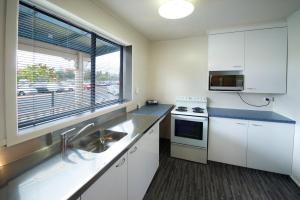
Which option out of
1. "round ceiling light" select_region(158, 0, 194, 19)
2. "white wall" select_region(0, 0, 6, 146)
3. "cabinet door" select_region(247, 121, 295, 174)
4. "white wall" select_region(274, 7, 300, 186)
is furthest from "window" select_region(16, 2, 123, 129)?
"white wall" select_region(274, 7, 300, 186)

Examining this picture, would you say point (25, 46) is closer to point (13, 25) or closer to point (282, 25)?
point (13, 25)

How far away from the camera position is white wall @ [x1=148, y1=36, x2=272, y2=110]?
3176 millimetres

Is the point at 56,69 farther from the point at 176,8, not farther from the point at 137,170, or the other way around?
the point at 176,8

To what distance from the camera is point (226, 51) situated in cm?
280

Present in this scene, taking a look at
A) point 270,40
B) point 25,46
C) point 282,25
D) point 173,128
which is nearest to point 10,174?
point 25,46

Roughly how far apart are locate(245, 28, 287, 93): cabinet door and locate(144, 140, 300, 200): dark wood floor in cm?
136

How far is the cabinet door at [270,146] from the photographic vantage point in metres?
2.29

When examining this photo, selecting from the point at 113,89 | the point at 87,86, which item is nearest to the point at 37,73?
the point at 87,86

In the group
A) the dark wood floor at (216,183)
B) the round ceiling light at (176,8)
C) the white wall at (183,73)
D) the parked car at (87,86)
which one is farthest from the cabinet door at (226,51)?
the parked car at (87,86)

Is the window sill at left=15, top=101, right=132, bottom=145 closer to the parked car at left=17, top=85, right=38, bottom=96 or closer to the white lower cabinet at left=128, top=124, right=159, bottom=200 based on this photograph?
the parked car at left=17, top=85, right=38, bottom=96

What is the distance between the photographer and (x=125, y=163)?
1344 millimetres

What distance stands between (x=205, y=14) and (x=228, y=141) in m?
1.98

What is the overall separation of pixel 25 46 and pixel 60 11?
45cm

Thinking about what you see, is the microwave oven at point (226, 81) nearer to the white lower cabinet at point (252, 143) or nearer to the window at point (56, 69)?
the white lower cabinet at point (252, 143)
